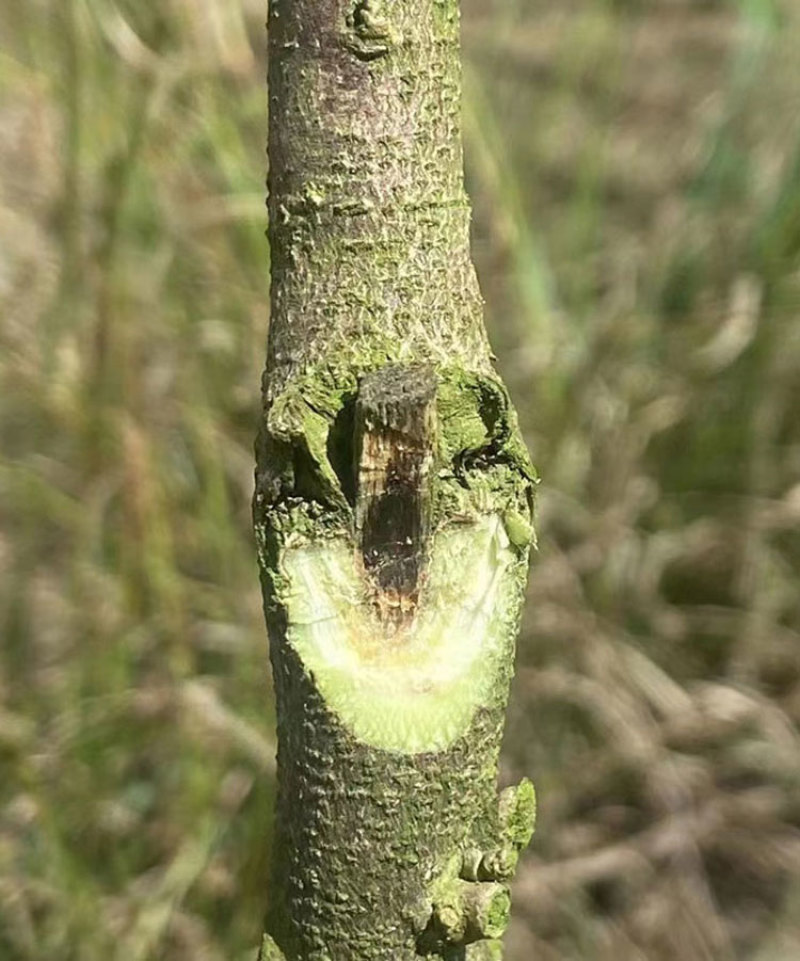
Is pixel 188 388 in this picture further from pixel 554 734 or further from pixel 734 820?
pixel 734 820

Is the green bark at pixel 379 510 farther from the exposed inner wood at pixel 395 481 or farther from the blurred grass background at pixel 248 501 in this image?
the blurred grass background at pixel 248 501

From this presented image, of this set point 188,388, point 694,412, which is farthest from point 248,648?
point 694,412

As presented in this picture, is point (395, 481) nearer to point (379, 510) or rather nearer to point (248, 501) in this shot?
point (379, 510)

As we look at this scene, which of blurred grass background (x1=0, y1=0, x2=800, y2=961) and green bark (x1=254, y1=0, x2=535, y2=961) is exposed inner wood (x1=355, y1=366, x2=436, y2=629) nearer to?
green bark (x1=254, y1=0, x2=535, y2=961)

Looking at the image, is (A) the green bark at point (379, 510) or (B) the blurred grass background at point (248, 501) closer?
(A) the green bark at point (379, 510)

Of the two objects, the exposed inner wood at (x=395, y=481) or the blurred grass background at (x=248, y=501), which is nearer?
the exposed inner wood at (x=395, y=481)

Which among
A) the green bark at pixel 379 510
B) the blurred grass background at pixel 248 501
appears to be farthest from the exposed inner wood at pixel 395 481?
the blurred grass background at pixel 248 501

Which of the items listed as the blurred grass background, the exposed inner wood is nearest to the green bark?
the exposed inner wood
